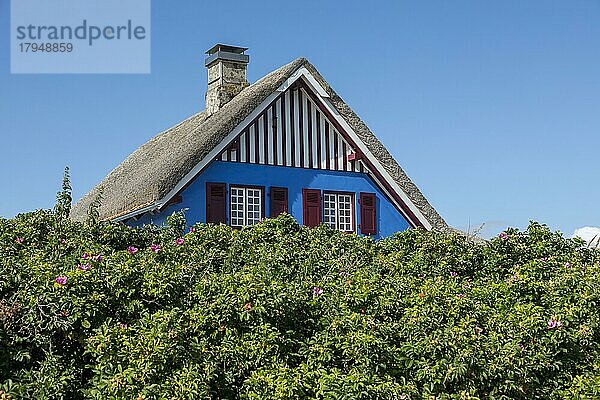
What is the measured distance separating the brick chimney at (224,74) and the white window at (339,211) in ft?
11.8

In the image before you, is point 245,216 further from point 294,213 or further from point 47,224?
point 47,224

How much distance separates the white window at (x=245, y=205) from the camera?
16.8m

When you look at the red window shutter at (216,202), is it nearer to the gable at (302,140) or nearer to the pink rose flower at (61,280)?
the gable at (302,140)

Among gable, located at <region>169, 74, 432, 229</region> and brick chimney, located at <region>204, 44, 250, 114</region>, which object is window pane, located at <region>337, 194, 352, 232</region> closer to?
gable, located at <region>169, 74, 432, 229</region>

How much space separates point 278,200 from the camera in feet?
56.5

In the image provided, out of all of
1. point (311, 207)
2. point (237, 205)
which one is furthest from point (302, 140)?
point (237, 205)

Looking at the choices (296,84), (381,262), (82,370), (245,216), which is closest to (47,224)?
(82,370)

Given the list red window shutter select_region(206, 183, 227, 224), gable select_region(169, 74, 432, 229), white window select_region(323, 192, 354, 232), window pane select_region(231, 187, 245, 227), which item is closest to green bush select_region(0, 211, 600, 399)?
red window shutter select_region(206, 183, 227, 224)

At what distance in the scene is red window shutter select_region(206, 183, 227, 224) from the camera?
16.4 meters

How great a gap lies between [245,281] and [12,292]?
175cm

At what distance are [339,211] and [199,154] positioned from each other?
152 inches


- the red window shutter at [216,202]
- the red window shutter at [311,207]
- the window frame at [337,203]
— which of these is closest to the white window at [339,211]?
the window frame at [337,203]

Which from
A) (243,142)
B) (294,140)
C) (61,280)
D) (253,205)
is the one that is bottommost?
(61,280)

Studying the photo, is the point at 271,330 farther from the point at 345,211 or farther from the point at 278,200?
the point at 345,211
